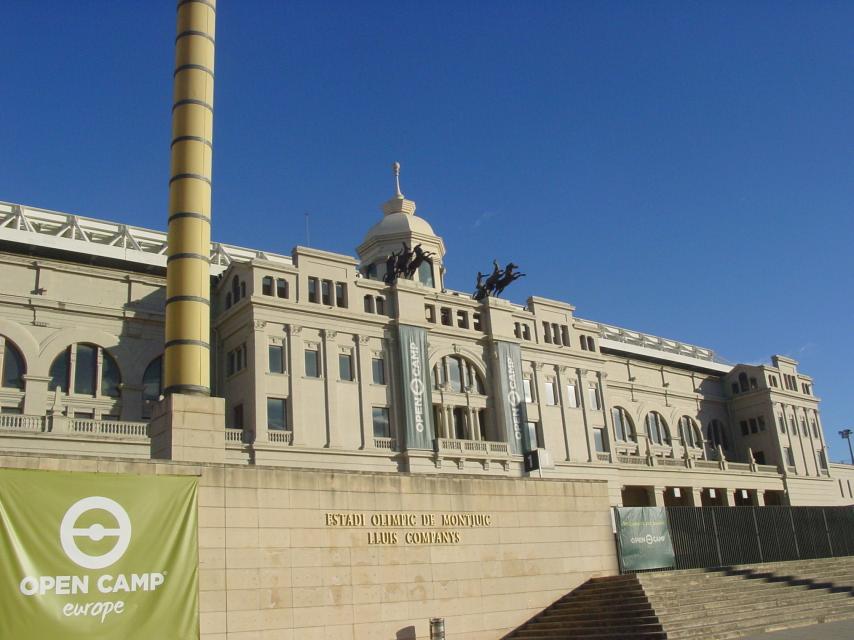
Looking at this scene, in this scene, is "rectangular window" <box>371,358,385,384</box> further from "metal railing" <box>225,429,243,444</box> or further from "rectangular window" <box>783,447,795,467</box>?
"rectangular window" <box>783,447,795,467</box>

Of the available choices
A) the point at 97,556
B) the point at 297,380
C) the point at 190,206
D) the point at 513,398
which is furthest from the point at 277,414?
the point at 97,556

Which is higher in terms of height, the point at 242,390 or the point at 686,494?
the point at 242,390

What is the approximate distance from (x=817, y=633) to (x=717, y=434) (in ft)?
209

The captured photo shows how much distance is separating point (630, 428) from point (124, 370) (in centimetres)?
4807

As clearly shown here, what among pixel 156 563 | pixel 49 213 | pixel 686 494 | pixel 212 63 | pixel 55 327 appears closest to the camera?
pixel 156 563

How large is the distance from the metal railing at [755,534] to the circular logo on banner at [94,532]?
2417cm

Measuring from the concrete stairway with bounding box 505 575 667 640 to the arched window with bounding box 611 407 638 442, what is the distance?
46.5 metres

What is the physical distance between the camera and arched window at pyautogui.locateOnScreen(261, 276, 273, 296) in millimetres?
54938

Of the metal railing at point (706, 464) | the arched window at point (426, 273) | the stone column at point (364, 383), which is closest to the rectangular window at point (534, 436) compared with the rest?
the stone column at point (364, 383)

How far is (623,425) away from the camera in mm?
82188

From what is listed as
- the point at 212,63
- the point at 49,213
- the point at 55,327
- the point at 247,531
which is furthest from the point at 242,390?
the point at 247,531

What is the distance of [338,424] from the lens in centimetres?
5450

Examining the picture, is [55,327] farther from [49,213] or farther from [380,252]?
[380,252]

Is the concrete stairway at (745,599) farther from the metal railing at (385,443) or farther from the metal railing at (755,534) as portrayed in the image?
the metal railing at (385,443)
